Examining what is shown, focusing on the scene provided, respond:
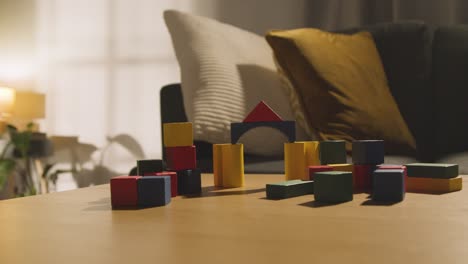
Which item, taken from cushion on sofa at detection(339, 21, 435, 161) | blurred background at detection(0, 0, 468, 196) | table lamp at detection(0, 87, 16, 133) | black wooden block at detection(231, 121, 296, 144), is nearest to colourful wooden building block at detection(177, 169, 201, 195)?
black wooden block at detection(231, 121, 296, 144)

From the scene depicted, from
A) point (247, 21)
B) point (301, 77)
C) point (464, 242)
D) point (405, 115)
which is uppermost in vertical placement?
point (247, 21)

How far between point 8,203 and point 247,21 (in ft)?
7.08

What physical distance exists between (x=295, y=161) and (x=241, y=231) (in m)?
0.43

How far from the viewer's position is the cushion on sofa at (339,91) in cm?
162

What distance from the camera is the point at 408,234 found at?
19.6 inches

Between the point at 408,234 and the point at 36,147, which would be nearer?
the point at 408,234

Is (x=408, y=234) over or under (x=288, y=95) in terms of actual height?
under

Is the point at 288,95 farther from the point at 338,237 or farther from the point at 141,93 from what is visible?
the point at 141,93

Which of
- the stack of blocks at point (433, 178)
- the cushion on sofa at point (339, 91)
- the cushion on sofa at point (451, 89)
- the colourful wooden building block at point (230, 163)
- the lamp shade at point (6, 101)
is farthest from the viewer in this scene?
the lamp shade at point (6, 101)

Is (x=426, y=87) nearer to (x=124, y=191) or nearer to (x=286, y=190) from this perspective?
(x=286, y=190)

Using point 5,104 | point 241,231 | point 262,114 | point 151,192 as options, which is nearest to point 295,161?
point 262,114

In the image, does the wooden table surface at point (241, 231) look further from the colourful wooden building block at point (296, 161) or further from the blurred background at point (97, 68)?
the blurred background at point (97, 68)

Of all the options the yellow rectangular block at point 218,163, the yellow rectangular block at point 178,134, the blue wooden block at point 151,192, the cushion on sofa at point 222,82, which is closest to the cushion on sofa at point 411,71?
the cushion on sofa at point 222,82

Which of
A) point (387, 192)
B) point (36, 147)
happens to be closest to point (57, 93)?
point (36, 147)
